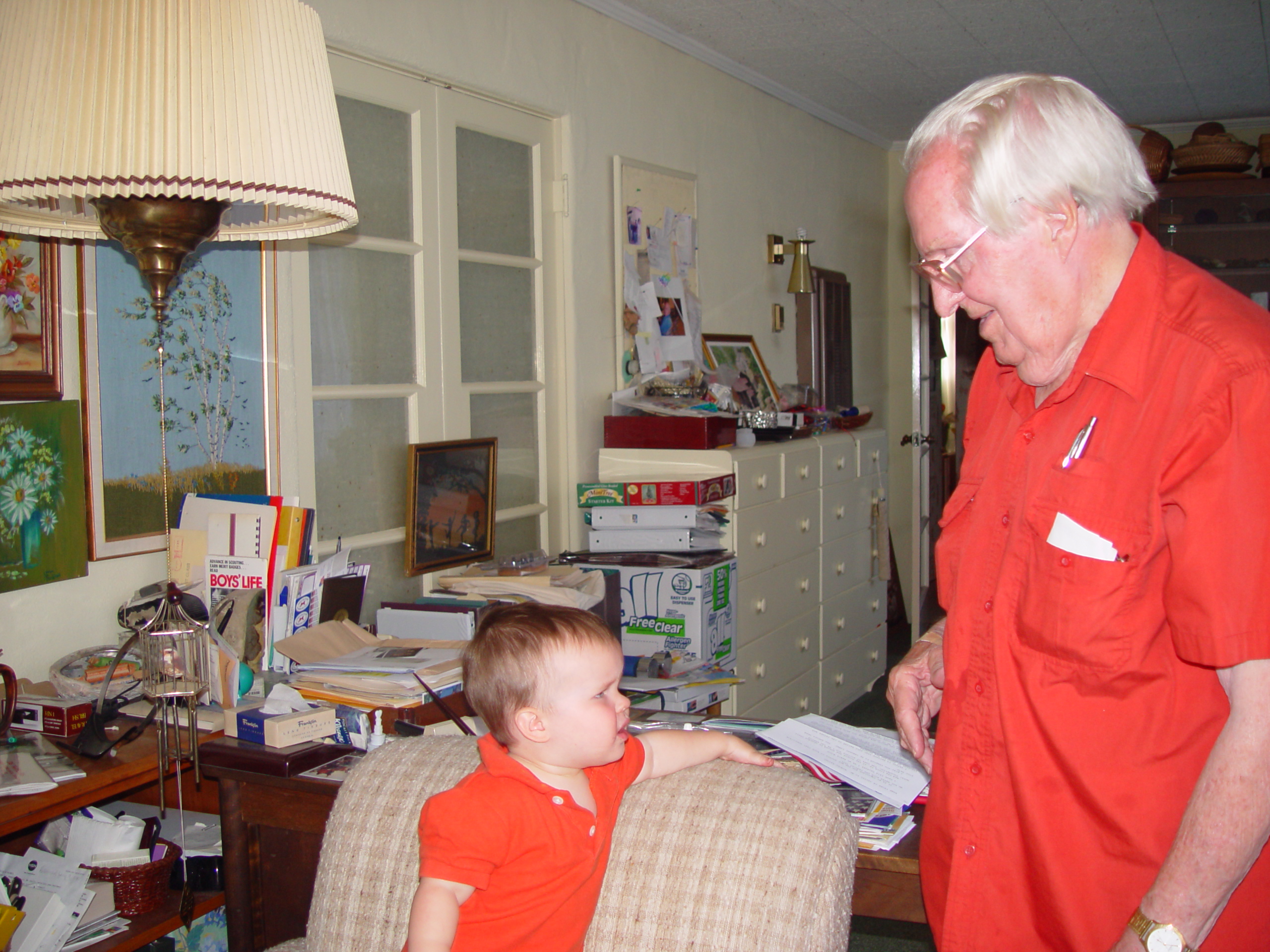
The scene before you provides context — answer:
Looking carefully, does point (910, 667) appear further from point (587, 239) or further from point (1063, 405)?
point (587, 239)

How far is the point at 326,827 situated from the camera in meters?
1.60

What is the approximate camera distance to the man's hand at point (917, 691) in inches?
55.5

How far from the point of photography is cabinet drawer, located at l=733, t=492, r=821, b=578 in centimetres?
366

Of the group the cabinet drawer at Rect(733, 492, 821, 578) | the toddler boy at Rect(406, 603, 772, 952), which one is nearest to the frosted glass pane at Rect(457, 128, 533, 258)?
the cabinet drawer at Rect(733, 492, 821, 578)

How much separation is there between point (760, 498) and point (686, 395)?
457 millimetres

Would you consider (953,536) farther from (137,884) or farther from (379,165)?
(379,165)

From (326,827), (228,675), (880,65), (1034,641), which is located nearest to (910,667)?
(1034,641)

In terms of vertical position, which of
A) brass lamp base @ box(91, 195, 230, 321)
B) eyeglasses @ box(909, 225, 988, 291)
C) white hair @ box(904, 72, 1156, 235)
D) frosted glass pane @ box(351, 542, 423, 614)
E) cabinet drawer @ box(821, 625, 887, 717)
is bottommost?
cabinet drawer @ box(821, 625, 887, 717)

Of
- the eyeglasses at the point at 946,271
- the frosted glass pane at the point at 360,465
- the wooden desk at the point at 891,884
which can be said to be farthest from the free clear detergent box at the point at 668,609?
the eyeglasses at the point at 946,271

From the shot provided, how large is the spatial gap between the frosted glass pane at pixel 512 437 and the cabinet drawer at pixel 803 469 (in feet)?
3.44

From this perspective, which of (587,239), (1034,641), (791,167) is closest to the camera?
(1034,641)

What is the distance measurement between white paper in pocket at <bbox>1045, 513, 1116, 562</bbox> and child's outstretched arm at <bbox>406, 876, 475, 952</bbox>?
773mm

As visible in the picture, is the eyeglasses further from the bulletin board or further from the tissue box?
the bulletin board

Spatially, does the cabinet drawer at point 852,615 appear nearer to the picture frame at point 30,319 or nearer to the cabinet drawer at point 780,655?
the cabinet drawer at point 780,655
